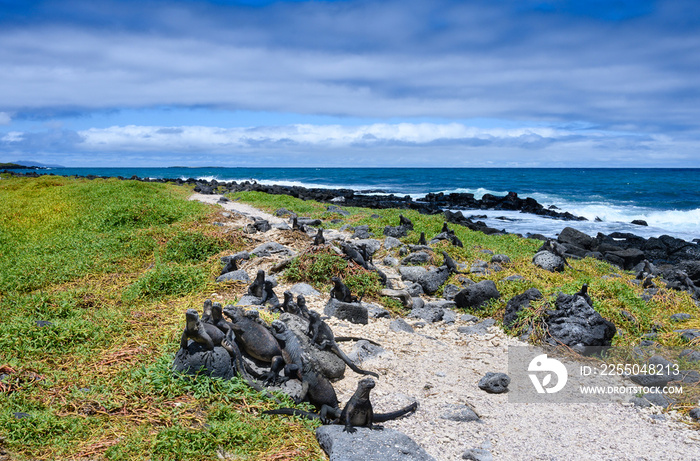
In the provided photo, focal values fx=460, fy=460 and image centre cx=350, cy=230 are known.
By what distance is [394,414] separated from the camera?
516 centimetres

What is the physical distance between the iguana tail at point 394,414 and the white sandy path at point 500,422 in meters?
0.07

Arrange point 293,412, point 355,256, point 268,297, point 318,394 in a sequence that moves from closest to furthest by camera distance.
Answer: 1. point 293,412
2. point 318,394
3. point 268,297
4. point 355,256

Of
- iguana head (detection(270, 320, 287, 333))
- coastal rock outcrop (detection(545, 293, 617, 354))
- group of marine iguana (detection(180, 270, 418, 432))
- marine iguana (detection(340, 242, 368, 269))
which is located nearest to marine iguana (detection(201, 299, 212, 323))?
group of marine iguana (detection(180, 270, 418, 432))

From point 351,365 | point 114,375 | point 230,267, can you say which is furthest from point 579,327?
point 114,375

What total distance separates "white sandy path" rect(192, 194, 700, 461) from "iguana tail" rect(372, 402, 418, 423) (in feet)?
0.22

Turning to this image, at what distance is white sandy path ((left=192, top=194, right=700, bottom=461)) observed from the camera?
4922 millimetres

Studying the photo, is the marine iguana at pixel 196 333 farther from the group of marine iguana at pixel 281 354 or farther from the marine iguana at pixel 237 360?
the marine iguana at pixel 237 360

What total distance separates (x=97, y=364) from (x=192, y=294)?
2.63 metres

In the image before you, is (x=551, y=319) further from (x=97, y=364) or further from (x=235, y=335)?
(x=97, y=364)

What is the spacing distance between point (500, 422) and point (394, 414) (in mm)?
1335

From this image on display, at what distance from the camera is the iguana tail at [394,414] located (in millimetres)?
5048

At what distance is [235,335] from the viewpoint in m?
5.53

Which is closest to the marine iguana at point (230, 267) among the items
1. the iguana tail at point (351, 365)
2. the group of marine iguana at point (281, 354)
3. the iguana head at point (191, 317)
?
the group of marine iguana at point (281, 354)

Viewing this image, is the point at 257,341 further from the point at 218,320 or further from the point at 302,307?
the point at 302,307
